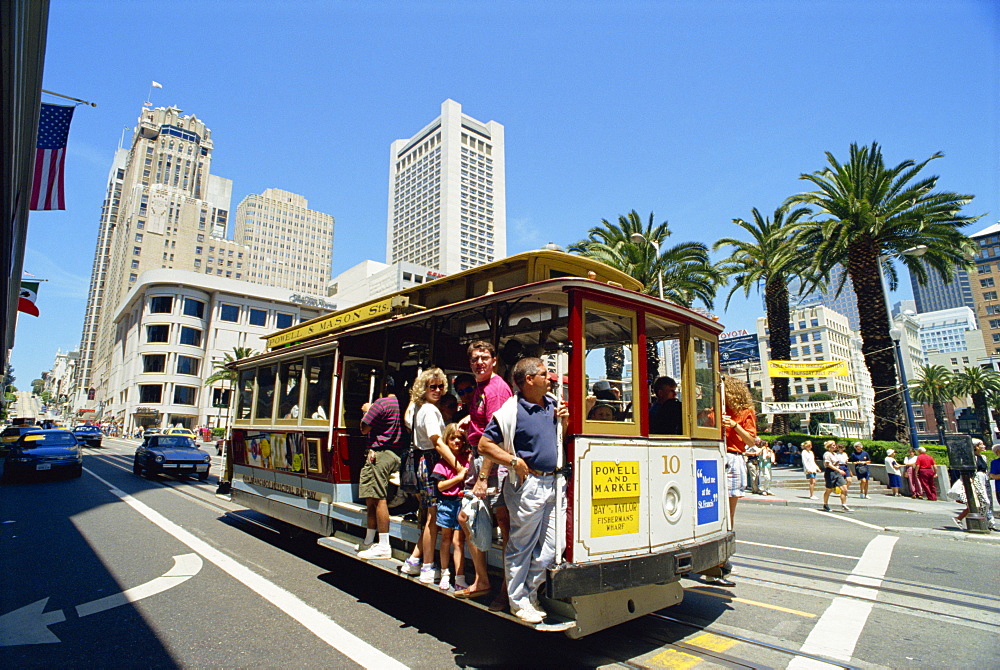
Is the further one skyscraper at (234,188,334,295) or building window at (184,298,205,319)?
skyscraper at (234,188,334,295)

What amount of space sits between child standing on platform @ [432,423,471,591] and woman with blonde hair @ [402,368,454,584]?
0.33ft

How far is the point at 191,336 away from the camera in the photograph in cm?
6669

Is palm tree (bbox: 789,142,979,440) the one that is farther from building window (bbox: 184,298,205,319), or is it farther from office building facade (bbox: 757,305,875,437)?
office building facade (bbox: 757,305,875,437)

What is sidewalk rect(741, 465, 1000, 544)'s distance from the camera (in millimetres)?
10023

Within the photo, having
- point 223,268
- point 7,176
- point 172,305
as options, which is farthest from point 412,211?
point 7,176

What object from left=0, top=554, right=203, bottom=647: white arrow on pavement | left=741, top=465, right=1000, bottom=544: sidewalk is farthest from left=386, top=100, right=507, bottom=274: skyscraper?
left=0, top=554, right=203, bottom=647: white arrow on pavement

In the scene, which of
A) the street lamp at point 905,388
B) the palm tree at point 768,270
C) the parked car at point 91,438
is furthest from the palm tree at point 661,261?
the parked car at point 91,438

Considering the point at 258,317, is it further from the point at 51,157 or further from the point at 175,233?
the point at 51,157

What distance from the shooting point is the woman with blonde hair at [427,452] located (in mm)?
4602

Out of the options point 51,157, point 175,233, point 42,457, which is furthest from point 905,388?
point 175,233

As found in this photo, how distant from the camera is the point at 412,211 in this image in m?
169

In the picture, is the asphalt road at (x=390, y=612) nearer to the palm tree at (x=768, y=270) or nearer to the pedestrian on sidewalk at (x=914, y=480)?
the pedestrian on sidewalk at (x=914, y=480)

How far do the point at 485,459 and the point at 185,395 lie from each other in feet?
241

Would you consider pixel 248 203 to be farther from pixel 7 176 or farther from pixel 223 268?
pixel 7 176
